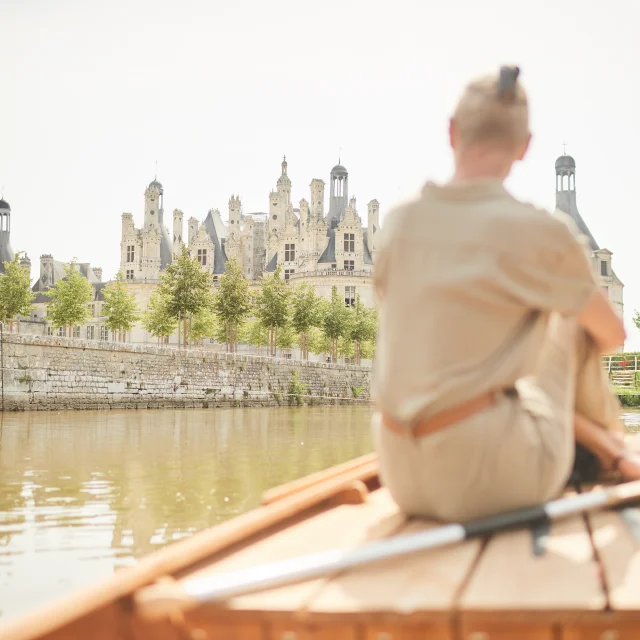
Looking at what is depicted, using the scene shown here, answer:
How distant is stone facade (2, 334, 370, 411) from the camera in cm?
2133

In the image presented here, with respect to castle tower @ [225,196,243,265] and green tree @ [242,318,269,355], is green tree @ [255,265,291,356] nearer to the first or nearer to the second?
green tree @ [242,318,269,355]

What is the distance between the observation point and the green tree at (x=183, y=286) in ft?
111

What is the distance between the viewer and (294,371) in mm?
32844

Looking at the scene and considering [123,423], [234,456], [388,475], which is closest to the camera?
[388,475]

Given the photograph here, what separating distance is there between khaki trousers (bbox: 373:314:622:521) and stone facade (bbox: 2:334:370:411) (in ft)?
66.6

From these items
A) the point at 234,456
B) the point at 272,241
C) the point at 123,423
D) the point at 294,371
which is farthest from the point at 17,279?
the point at 272,241

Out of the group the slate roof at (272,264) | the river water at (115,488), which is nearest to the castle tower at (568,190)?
the slate roof at (272,264)

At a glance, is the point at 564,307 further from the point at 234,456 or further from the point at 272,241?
the point at 272,241

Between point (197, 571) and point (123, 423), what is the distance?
14926mm

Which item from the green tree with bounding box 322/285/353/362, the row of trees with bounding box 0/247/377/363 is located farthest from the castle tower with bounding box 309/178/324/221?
the green tree with bounding box 322/285/353/362

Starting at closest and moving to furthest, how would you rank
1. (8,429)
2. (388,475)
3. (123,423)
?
(388,475), (8,429), (123,423)

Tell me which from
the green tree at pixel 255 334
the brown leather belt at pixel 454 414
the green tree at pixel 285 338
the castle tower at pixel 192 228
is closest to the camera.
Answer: the brown leather belt at pixel 454 414

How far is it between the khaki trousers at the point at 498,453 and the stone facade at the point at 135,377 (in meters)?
20.3

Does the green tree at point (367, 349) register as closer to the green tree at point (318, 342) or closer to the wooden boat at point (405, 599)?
the green tree at point (318, 342)
